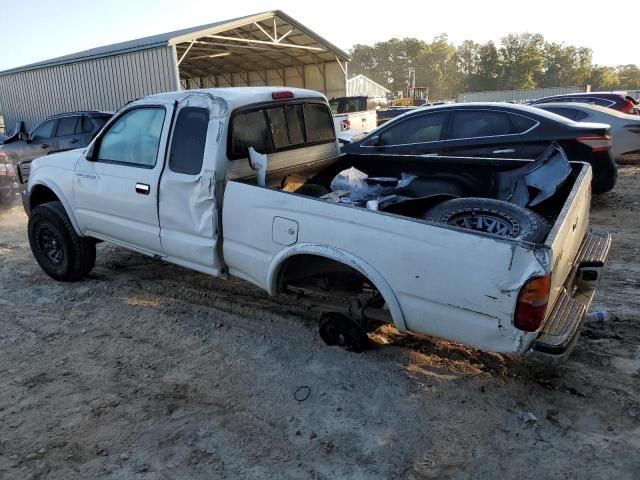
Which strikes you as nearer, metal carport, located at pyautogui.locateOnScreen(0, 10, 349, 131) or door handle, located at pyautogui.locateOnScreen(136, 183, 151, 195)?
door handle, located at pyautogui.locateOnScreen(136, 183, 151, 195)

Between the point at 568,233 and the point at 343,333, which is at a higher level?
the point at 568,233

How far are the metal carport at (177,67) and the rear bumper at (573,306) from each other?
42.7ft

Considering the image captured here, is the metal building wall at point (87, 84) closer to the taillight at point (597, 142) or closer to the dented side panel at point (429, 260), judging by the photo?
the taillight at point (597, 142)

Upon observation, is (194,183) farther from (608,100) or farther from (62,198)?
(608,100)

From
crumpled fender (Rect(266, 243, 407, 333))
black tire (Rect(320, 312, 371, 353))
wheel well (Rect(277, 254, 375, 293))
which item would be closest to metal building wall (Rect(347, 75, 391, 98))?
wheel well (Rect(277, 254, 375, 293))

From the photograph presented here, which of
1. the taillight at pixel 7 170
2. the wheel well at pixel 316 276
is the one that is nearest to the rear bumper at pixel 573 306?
the wheel well at pixel 316 276

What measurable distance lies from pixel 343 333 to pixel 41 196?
12.9 ft

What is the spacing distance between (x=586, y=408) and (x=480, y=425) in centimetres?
68

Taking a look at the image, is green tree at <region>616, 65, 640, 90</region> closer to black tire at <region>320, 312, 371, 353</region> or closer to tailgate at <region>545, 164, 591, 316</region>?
tailgate at <region>545, 164, 591, 316</region>

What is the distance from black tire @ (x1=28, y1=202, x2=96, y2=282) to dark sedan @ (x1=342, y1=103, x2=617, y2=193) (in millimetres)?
4547

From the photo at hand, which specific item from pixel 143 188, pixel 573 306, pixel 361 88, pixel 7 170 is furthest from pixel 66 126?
pixel 361 88

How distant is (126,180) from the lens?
4.32m

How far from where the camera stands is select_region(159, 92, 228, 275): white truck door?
3.71 m

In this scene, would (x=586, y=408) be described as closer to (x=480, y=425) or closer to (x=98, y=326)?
(x=480, y=425)
